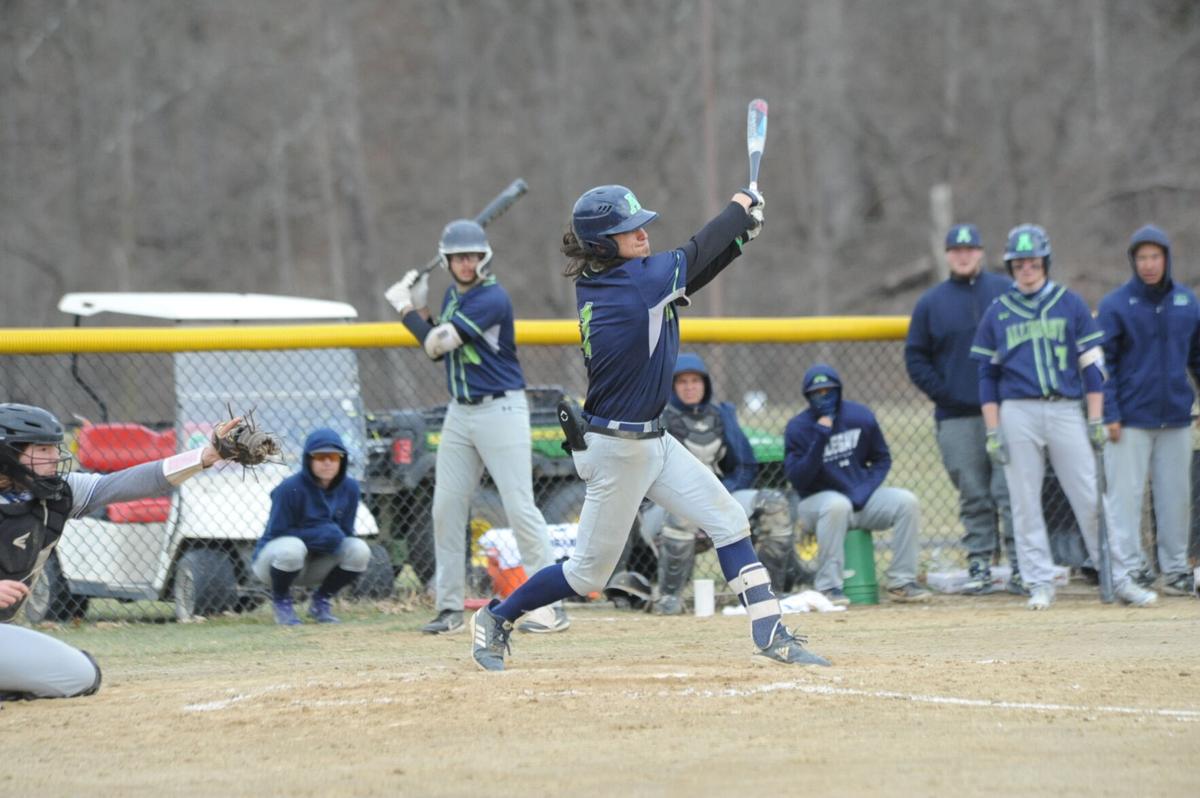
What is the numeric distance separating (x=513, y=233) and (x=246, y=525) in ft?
97.1

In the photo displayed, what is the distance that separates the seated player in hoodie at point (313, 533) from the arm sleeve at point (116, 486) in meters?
2.54

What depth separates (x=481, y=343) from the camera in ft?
28.2

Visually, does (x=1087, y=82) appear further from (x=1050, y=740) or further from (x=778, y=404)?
(x=1050, y=740)

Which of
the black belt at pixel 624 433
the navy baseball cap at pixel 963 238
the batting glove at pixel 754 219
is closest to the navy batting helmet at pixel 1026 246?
the navy baseball cap at pixel 963 238

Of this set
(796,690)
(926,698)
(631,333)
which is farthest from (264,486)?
(926,698)

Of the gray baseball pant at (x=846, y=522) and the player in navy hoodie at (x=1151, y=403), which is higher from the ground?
the player in navy hoodie at (x=1151, y=403)

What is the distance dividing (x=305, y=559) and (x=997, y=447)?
4081 mm

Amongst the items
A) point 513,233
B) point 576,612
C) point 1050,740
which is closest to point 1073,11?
point 513,233

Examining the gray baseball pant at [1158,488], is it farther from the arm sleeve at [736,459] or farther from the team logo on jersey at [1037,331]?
the arm sleeve at [736,459]

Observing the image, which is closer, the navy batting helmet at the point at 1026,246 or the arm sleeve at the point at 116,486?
the arm sleeve at the point at 116,486

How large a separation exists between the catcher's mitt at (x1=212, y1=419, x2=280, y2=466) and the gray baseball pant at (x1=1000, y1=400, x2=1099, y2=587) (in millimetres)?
4746

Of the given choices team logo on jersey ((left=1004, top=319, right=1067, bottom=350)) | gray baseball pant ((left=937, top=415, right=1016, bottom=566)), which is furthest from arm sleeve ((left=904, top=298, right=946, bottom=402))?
team logo on jersey ((left=1004, top=319, right=1067, bottom=350))

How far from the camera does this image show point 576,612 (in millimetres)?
9727

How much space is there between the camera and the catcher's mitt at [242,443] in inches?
243
